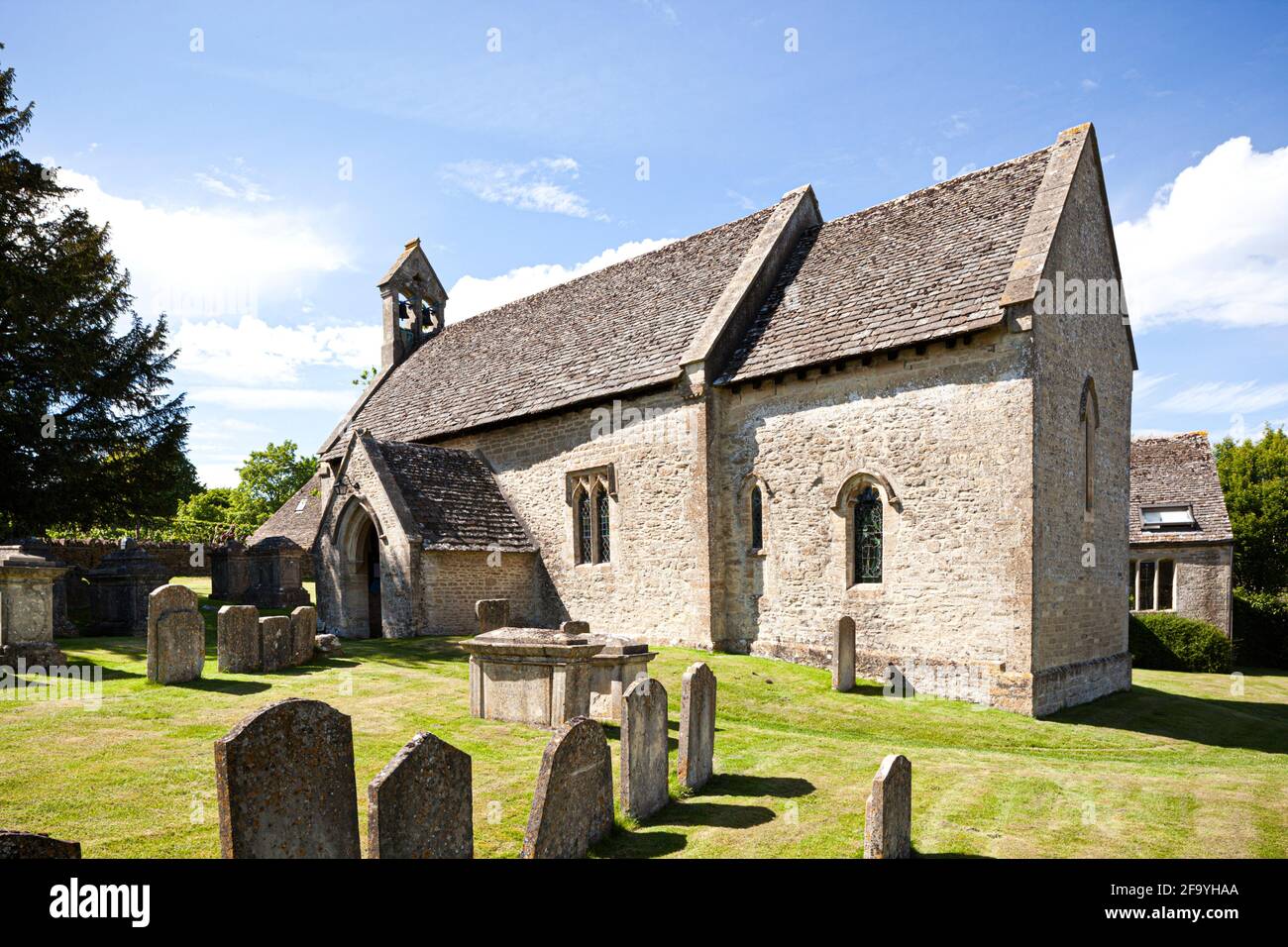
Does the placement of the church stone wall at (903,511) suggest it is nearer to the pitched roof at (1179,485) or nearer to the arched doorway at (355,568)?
the arched doorway at (355,568)

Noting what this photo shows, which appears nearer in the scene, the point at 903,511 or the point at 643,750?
the point at 643,750

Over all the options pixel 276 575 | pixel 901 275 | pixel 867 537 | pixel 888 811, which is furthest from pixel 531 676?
pixel 276 575

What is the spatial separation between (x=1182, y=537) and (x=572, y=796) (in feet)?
96.7

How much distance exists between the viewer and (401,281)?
30.3 m

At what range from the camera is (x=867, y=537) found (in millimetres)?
14781

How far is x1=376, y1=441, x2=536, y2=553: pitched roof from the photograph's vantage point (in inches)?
731

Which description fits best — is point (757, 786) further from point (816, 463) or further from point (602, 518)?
point (602, 518)

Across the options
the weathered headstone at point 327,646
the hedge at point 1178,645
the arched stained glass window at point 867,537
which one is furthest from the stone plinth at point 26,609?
the hedge at point 1178,645

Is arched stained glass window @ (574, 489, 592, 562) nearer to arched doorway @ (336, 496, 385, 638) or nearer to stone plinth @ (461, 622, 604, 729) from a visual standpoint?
arched doorway @ (336, 496, 385, 638)

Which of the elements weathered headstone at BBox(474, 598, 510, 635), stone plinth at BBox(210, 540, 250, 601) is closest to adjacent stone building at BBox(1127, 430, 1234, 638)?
weathered headstone at BBox(474, 598, 510, 635)

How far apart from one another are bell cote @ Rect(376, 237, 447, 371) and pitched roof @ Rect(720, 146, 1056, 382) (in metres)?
16.6

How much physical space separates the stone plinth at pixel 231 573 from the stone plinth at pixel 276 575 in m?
0.70

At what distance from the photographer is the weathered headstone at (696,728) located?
7879 millimetres
